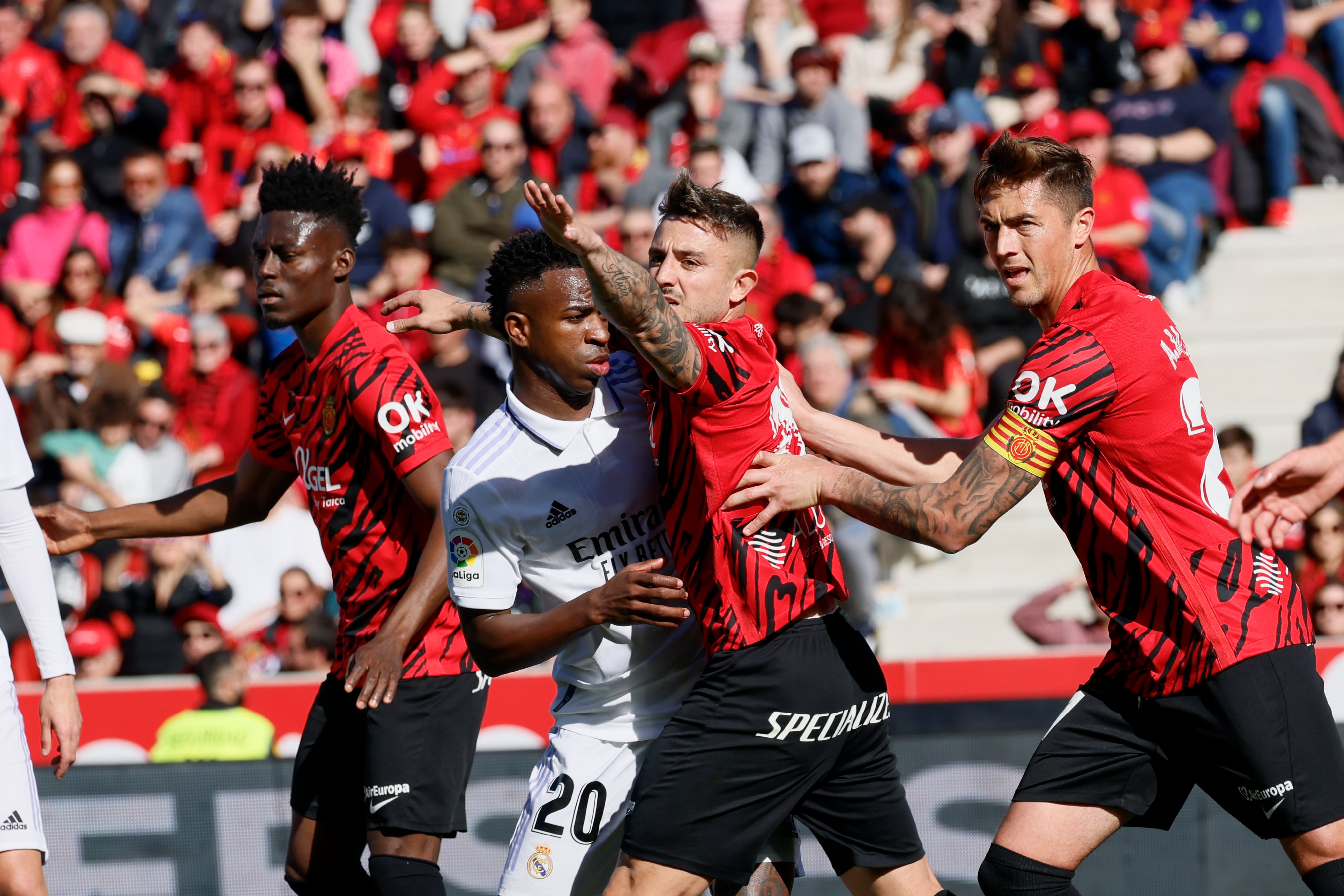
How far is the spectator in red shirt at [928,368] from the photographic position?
29.0 feet

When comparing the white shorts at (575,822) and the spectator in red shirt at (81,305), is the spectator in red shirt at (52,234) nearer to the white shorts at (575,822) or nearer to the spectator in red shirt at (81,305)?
the spectator in red shirt at (81,305)

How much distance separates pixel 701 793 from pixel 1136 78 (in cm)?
920

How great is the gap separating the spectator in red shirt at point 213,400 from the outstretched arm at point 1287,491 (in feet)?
23.8

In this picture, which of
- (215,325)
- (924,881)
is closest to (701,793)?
(924,881)

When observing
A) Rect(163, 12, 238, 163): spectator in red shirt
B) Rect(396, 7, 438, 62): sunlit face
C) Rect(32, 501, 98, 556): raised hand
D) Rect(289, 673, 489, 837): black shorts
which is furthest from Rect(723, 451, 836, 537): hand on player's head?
Rect(163, 12, 238, 163): spectator in red shirt

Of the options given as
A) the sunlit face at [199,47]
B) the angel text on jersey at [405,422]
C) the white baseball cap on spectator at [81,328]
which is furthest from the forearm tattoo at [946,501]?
the sunlit face at [199,47]

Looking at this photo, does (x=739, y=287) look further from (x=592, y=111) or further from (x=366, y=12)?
(x=366, y=12)

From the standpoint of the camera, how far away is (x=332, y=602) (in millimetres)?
9164

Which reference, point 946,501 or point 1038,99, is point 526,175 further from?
point 946,501

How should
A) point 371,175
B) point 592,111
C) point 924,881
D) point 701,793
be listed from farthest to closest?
1. point 592,111
2. point 371,175
3. point 924,881
4. point 701,793

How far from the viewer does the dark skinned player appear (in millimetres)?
4641

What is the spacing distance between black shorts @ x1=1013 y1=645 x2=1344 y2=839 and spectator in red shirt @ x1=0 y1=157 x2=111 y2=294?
9395 millimetres

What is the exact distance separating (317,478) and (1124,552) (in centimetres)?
260

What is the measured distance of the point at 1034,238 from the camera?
13.5ft
